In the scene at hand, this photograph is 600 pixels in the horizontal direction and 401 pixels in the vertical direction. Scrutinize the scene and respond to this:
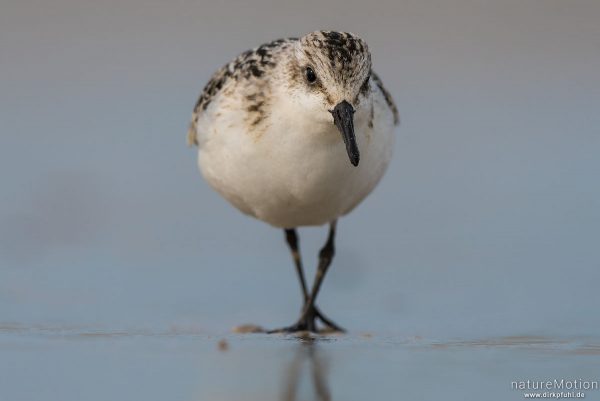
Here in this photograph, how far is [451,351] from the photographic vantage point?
6129 millimetres

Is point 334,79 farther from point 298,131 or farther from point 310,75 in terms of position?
point 298,131

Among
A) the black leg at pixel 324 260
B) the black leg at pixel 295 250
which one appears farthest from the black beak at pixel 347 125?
the black leg at pixel 295 250

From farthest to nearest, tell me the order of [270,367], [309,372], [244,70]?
[244,70], [270,367], [309,372]

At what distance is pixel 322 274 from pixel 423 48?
8124mm

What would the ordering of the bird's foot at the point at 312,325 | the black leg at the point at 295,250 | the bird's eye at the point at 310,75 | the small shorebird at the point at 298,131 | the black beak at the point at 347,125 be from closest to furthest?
the black beak at the point at 347,125 → the small shorebird at the point at 298,131 → the bird's eye at the point at 310,75 → the bird's foot at the point at 312,325 → the black leg at the point at 295,250

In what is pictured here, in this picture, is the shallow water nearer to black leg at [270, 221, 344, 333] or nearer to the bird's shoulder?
black leg at [270, 221, 344, 333]

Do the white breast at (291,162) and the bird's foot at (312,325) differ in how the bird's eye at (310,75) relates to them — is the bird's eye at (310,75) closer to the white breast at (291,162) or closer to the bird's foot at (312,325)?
the white breast at (291,162)

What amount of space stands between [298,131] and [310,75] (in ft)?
0.98

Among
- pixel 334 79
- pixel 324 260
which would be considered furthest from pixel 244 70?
pixel 324 260

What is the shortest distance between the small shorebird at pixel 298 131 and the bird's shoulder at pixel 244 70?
0.04 ft

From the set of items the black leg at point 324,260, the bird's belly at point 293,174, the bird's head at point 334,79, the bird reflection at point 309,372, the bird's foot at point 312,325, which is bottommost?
the bird reflection at point 309,372

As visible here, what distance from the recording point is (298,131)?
716cm

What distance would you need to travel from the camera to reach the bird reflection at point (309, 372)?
16.5 ft

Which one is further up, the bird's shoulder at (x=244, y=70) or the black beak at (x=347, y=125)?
the bird's shoulder at (x=244, y=70)
